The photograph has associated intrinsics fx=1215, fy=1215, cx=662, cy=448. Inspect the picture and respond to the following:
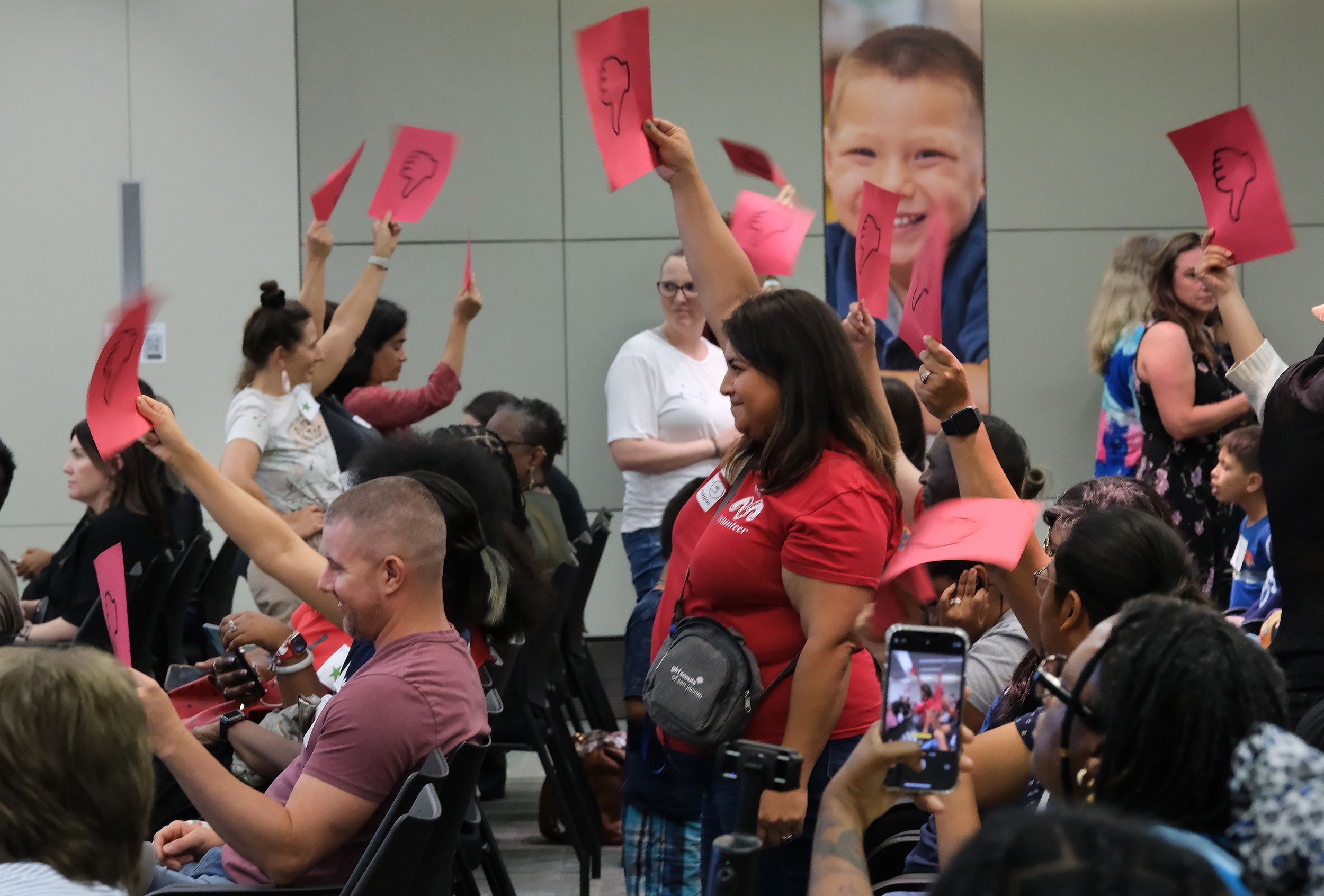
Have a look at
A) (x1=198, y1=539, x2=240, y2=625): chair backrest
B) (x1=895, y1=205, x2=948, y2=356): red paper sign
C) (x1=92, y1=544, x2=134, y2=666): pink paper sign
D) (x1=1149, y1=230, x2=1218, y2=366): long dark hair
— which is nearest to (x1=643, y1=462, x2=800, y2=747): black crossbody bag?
(x1=895, y1=205, x2=948, y2=356): red paper sign

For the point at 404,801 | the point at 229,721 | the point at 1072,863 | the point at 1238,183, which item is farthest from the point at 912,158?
the point at 1072,863

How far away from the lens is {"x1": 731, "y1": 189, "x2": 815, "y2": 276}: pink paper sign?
3.14 meters

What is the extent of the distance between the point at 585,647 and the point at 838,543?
273cm

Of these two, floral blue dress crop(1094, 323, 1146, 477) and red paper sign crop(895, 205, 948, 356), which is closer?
red paper sign crop(895, 205, 948, 356)

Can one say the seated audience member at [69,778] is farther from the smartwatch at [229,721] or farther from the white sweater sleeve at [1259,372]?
the white sweater sleeve at [1259,372]

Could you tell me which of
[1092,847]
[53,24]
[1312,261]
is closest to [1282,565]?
[1092,847]

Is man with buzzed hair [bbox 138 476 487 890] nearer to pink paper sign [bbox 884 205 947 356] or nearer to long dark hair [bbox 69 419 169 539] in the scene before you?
pink paper sign [bbox 884 205 947 356]

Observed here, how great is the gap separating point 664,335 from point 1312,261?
3474 mm

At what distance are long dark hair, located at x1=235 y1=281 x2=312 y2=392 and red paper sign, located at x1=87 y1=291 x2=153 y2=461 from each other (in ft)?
5.49

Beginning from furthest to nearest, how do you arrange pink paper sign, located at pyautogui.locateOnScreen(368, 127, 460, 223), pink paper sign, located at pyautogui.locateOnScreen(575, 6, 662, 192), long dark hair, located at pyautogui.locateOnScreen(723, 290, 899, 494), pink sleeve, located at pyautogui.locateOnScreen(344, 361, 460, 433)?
1. pink sleeve, located at pyautogui.locateOnScreen(344, 361, 460, 433)
2. pink paper sign, located at pyautogui.locateOnScreen(368, 127, 460, 223)
3. pink paper sign, located at pyautogui.locateOnScreen(575, 6, 662, 192)
4. long dark hair, located at pyautogui.locateOnScreen(723, 290, 899, 494)

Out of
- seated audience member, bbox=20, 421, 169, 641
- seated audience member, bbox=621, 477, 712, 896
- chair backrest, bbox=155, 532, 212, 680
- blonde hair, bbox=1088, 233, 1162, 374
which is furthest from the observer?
blonde hair, bbox=1088, 233, 1162, 374

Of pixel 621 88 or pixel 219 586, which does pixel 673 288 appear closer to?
pixel 219 586

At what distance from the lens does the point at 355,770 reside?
1773mm

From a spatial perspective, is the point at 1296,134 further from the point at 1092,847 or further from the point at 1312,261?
the point at 1092,847
